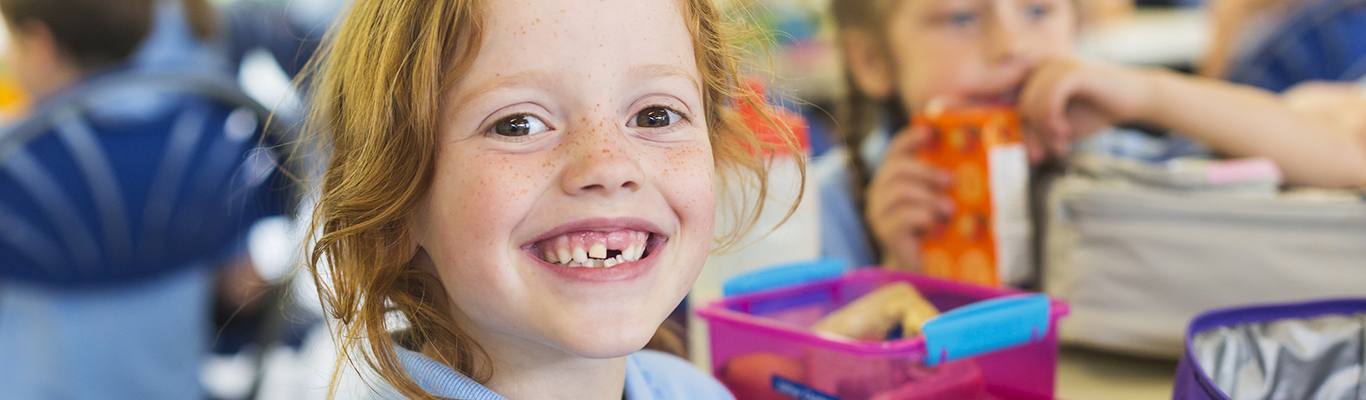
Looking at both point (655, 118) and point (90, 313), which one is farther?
point (90, 313)

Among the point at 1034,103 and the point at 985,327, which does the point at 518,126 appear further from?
the point at 1034,103

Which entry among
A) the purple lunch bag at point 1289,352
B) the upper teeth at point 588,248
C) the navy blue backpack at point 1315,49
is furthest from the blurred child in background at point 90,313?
the navy blue backpack at point 1315,49

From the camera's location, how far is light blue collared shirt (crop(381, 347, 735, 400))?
22.5 inches

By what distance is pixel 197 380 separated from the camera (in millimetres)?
1655

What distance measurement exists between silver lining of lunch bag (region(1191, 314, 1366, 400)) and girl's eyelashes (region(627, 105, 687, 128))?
42 cm

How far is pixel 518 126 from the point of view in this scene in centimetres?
53

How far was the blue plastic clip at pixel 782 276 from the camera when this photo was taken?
2.72ft

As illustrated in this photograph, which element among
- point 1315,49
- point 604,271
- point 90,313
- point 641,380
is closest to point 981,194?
point 641,380

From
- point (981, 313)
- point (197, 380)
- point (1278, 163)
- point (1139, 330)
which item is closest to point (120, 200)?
point (197, 380)

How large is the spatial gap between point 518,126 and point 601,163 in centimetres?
6

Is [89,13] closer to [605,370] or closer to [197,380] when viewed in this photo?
[197,380]

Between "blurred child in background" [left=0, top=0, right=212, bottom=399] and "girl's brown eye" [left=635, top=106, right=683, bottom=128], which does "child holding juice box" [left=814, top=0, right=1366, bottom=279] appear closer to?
"girl's brown eye" [left=635, top=106, right=683, bottom=128]

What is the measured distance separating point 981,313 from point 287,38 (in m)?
3.64

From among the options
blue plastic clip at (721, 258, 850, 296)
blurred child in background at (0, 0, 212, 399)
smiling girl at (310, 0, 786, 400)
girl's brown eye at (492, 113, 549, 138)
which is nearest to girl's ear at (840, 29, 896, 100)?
blue plastic clip at (721, 258, 850, 296)
